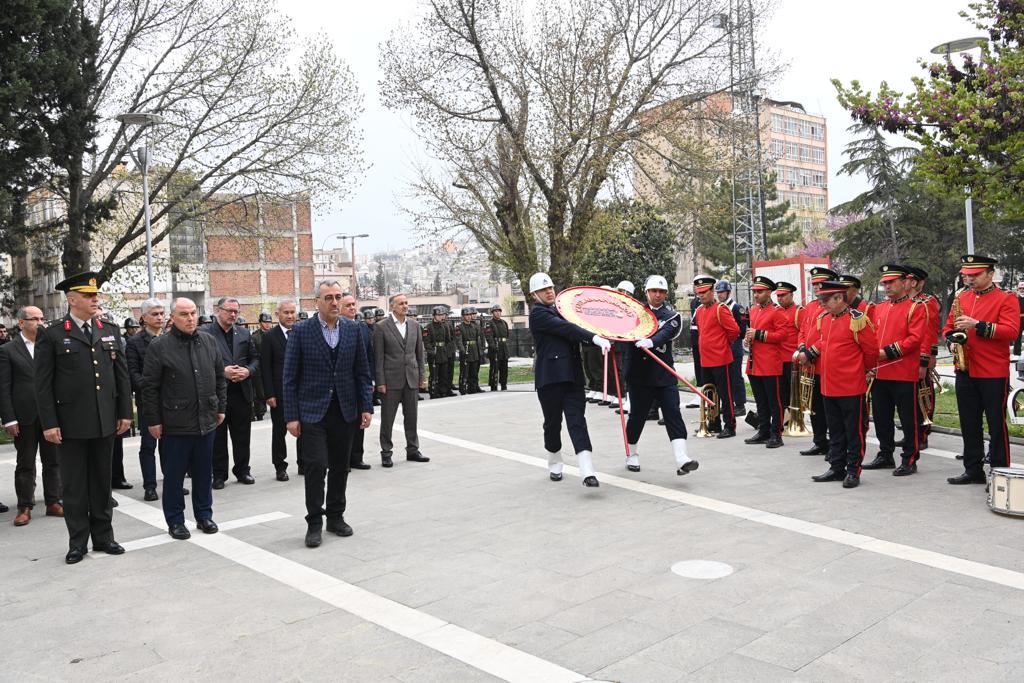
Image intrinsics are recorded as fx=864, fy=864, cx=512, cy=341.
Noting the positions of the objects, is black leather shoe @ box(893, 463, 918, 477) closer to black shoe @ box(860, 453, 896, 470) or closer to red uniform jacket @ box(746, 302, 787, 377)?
black shoe @ box(860, 453, 896, 470)

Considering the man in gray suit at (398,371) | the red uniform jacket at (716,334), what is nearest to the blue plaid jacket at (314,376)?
the man in gray suit at (398,371)

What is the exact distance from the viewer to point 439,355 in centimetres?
1889

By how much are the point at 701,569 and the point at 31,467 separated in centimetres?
629

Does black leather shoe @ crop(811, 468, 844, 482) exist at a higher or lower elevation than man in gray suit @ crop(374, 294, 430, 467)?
lower

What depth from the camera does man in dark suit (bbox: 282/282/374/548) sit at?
21.8ft

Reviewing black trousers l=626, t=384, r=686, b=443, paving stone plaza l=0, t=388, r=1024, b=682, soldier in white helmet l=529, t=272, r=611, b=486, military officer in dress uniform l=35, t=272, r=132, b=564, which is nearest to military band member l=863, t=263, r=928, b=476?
paving stone plaza l=0, t=388, r=1024, b=682

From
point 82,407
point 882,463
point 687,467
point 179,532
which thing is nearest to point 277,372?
point 179,532

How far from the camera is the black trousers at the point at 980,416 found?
7492 mm

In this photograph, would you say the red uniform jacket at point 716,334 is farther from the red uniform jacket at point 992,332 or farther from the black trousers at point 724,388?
the red uniform jacket at point 992,332

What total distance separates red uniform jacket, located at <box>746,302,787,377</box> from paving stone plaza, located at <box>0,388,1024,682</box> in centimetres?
208

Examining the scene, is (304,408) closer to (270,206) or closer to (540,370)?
(540,370)

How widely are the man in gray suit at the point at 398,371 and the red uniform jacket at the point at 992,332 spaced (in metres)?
5.92

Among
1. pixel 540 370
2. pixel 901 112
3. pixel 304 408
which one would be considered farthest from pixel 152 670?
pixel 901 112

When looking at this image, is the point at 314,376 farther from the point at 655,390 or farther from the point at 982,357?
the point at 982,357
